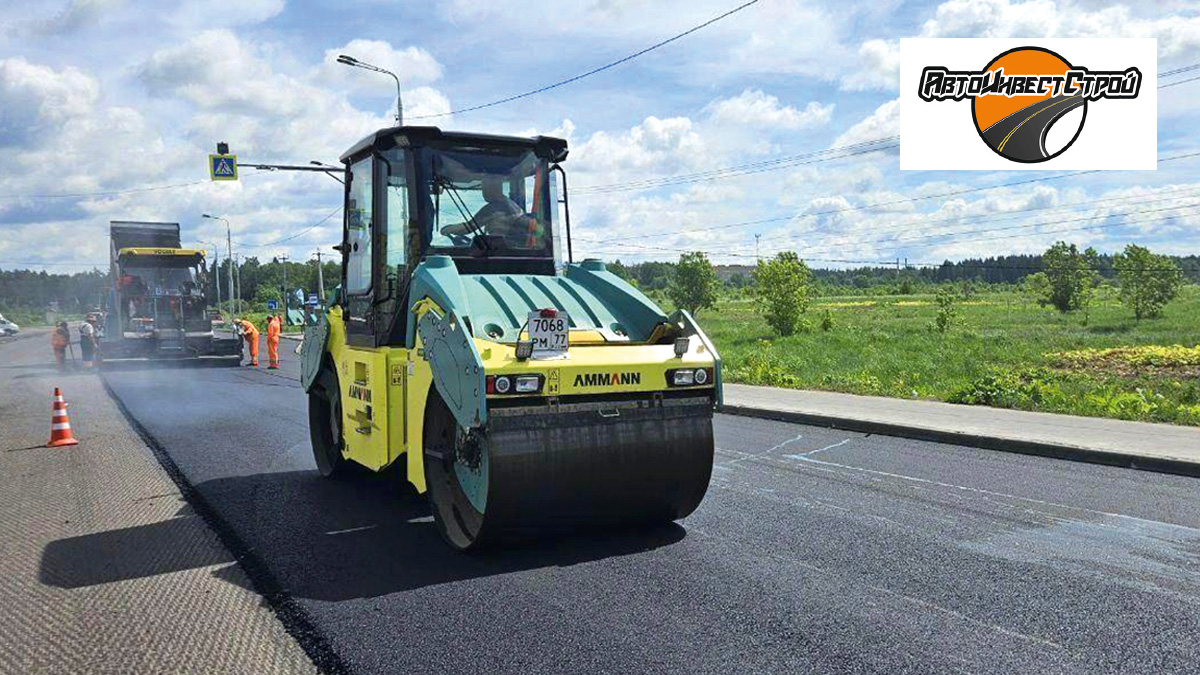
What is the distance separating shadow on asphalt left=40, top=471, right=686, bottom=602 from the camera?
5.21 meters

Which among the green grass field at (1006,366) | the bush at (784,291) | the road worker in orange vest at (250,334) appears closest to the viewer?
the green grass field at (1006,366)

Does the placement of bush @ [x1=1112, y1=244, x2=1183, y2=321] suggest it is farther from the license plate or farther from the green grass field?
Result: the license plate

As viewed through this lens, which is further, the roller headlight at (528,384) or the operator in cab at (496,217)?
the operator in cab at (496,217)

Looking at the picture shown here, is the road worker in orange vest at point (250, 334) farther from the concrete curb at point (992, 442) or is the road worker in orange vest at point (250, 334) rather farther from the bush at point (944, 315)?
the bush at point (944, 315)

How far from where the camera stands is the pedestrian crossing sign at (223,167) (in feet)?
81.0

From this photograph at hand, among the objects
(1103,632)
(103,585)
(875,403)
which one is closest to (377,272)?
(103,585)

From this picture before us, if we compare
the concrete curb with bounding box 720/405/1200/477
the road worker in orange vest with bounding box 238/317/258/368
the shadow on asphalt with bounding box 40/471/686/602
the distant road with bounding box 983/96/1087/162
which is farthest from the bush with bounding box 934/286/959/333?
the shadow on asphalt with bounding box 40/471/686/602

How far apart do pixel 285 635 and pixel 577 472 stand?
178cm

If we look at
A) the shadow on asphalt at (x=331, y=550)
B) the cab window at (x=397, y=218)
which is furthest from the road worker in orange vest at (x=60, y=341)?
the cab window at (x=397, y=218)

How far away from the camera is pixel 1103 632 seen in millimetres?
4270

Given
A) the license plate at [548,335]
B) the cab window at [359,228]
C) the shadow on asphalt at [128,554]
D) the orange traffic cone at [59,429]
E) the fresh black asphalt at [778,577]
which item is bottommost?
the fresh black asphalt at [778,577]

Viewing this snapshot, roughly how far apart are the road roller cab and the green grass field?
8158 mm

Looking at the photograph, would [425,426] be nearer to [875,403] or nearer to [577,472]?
[577,472]

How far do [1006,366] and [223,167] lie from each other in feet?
68.8
